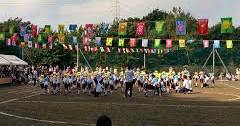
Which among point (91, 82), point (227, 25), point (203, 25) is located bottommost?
point (91, 82)

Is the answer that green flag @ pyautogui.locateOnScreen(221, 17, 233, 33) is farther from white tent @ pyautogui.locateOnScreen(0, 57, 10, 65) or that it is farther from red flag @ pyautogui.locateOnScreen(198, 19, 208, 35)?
white tent @ pyautogui.locateOnScreen(0, 57, 10, 65)

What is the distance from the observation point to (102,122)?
635cm

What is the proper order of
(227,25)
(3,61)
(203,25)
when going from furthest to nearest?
(3,61) < (203,25) < (227,25)

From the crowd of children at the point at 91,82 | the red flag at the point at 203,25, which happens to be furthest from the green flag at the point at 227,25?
the crowd of children at the point at 91,82

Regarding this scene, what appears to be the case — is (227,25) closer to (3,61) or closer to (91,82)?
(91,82)

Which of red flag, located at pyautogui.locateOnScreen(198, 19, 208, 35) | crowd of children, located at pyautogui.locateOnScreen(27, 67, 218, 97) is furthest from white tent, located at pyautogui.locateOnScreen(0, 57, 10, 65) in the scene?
red flag, located at pyautogui.locateOnScreen(198, 19, 208, 35)

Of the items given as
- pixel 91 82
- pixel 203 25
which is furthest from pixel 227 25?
pixel 91 82

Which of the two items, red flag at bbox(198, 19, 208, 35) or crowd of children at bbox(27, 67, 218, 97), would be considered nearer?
crowd of children at bbox(27, 67, 218, 97)

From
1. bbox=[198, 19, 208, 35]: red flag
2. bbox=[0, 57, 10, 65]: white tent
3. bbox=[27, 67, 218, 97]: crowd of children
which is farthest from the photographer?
bbox=[0, 57, 10, 65]: white tent

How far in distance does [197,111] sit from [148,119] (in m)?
3.85

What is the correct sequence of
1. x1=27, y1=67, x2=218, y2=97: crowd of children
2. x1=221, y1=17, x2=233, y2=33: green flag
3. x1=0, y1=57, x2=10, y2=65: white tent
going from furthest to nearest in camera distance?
1. x1=0, y1=57, x2=10, y2=65: white tent
2. x1=221, y1=17, x2=233, y2=33: green flag
3. x1=27, y1=67, x2=218, y2=97: crowd of children

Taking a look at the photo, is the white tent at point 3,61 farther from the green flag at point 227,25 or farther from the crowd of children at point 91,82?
the green flag at point 227,25

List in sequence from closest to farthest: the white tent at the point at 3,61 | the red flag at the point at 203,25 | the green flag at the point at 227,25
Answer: the green flag at the point at 227,25
the red flag at the point at 203,25
the white tent at the point at 3,61

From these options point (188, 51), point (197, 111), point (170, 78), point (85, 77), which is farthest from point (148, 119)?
point (188, 51)
